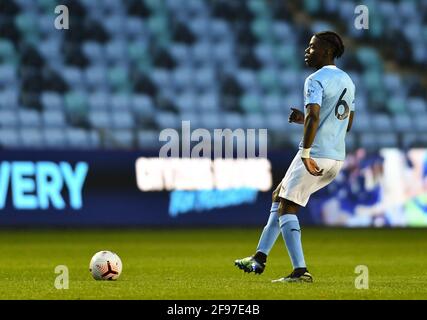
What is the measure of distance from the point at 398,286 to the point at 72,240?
8014 millimetres

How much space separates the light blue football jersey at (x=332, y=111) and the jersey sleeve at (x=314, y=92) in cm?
4

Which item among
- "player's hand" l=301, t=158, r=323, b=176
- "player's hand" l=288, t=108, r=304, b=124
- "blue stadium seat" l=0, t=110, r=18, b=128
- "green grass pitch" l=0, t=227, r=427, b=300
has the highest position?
"blue stadium seat" l=0, t=110, r=18, b=128

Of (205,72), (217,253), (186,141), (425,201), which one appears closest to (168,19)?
(205,72)

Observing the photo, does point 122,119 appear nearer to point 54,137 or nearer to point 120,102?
point 120,102

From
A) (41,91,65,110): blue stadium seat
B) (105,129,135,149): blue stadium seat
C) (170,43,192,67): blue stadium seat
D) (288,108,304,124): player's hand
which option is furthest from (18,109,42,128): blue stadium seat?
(288,108,304,124): player's hand

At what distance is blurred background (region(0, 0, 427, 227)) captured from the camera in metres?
19.2

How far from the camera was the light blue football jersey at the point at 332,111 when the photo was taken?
9.58 meters

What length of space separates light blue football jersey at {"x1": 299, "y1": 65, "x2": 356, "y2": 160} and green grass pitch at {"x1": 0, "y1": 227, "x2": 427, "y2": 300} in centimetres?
111

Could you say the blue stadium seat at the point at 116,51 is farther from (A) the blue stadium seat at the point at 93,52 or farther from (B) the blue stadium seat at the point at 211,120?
(B) the blue stadium seat at the point at 211,120

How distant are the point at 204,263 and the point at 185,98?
10322mm

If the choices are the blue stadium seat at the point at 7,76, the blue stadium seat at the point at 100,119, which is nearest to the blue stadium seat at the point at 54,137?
the blue stadium seat at the point at 100,119

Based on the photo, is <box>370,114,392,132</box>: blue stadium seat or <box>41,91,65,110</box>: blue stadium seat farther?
<box>370,114,392,132</box>: blue stadium seat

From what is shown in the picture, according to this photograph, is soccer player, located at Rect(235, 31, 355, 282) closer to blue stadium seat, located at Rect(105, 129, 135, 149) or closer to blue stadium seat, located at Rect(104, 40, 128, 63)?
blue stadium seat, located at Rect(105, 129, 135, 149)

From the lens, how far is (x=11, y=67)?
21.6 meters
